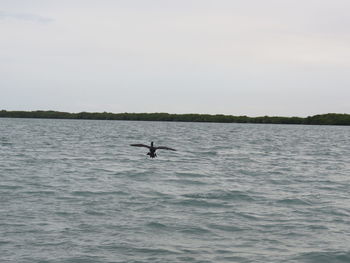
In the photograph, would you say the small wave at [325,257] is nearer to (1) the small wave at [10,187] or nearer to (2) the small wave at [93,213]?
(2) the small wave at [93,213]

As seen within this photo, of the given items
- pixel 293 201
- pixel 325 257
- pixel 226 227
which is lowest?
pixel 325 257

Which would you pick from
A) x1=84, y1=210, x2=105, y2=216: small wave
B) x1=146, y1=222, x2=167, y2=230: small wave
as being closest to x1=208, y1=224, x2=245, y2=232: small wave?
x1=146, y1=222, x2=167, y2=230: small wave

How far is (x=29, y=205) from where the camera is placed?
567 inches

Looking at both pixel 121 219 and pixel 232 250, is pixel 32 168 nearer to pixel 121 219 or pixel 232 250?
pixel 121 219

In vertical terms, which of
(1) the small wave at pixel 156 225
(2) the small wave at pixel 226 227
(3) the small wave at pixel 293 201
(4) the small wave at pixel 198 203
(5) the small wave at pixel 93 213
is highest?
(3) the small wave at pixel 293 201

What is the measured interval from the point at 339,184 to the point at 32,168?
12.9 metres

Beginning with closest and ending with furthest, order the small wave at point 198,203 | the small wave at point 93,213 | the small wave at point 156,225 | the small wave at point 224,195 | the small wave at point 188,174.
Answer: the small wave at point 156,225 < the small wave at point 93,213 < the small wave at point 198,203 < the small wave at point 224,195 < the small wave at point 188,174

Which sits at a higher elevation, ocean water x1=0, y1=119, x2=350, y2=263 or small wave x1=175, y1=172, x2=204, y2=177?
small wave x1=175, y1=172, x2=204, y2=177

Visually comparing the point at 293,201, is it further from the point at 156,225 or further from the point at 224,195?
the point at 156,225

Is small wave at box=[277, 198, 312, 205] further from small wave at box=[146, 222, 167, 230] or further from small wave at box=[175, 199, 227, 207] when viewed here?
small wave at box=[146, 222, 167, 230]

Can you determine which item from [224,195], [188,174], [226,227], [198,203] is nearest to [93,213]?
[198,203]

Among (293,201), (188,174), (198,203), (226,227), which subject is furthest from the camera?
(188,174)

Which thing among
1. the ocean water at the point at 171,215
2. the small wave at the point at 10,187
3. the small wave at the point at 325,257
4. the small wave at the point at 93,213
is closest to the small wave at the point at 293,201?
the ocean water at the point at 171,215

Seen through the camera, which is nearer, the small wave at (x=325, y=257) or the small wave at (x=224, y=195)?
the small wave at (x=325, y=257)
